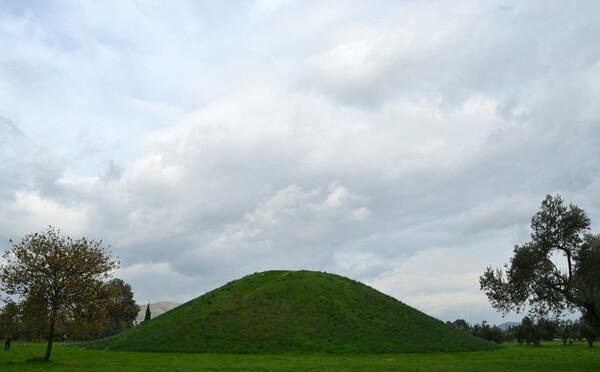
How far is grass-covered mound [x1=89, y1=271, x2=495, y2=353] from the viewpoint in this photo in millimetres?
69750

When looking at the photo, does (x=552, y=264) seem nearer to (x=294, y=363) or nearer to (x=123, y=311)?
(x=294, y=363)

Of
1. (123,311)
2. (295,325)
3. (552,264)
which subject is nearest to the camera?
(552,264)

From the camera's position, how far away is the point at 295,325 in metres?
76.1

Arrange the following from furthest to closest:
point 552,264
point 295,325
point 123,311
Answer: point 123,311
point 295,325
point 552,264

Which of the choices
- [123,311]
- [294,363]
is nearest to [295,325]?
[294,363]

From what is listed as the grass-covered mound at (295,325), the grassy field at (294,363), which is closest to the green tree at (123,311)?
the grass-covered mound at (295,325)

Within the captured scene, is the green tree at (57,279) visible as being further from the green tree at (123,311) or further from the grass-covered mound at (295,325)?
the green tree at (123,311)

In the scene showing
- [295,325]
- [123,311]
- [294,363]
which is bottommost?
[294,363]

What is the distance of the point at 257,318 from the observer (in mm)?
77875

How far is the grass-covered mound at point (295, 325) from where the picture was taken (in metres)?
69.8

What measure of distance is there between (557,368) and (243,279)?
67.5 metres

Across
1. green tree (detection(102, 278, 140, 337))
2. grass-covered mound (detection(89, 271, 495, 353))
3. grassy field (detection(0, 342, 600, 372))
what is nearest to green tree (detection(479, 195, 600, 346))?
grassy field (detection(0, 342, 600, 372))

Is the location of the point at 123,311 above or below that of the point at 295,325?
above

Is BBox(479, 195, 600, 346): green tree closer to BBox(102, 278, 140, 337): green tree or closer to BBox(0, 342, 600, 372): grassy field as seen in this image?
BBox(0, 342, 600, 372): grassy field
